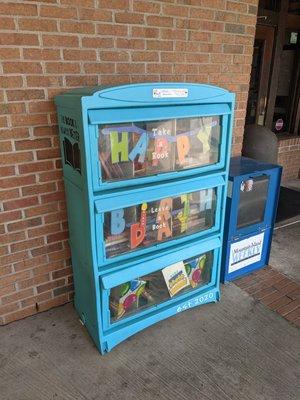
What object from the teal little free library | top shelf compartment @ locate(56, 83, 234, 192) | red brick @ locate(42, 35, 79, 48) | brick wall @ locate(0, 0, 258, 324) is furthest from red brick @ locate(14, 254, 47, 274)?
red brick @ locate(42, 35, 79, 48)

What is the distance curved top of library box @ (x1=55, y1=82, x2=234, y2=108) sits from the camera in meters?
1.87

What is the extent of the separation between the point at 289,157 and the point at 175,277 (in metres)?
4.19

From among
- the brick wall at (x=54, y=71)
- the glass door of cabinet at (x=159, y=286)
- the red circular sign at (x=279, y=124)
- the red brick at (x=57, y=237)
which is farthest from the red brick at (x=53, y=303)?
the red circular sign at (x=279, y=124)

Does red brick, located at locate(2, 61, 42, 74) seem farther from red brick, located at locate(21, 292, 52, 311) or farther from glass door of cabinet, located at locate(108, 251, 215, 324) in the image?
red brick, located at locate(21, 292, 52, 311)

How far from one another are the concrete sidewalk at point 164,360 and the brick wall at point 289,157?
3.58 metres

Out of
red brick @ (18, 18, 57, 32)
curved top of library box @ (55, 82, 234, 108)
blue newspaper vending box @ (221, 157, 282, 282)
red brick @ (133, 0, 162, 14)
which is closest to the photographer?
curved top of library box @ (55, 82, 234, 108)

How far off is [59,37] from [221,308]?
2369mm

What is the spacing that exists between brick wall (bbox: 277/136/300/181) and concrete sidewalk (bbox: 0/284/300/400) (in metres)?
3.58

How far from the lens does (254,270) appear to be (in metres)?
3.35

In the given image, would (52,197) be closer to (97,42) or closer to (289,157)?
(97,42)

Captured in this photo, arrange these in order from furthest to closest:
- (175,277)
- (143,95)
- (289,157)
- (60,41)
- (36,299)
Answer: (289,157) → (36,299) → (175,277) → (60,41) → (143,95)

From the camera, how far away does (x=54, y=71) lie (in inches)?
90.5

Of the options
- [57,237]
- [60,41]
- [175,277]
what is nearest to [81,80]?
[60,41]

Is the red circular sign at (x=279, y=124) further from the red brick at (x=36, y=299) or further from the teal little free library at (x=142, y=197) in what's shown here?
the red brick at (x=36, y=299)
